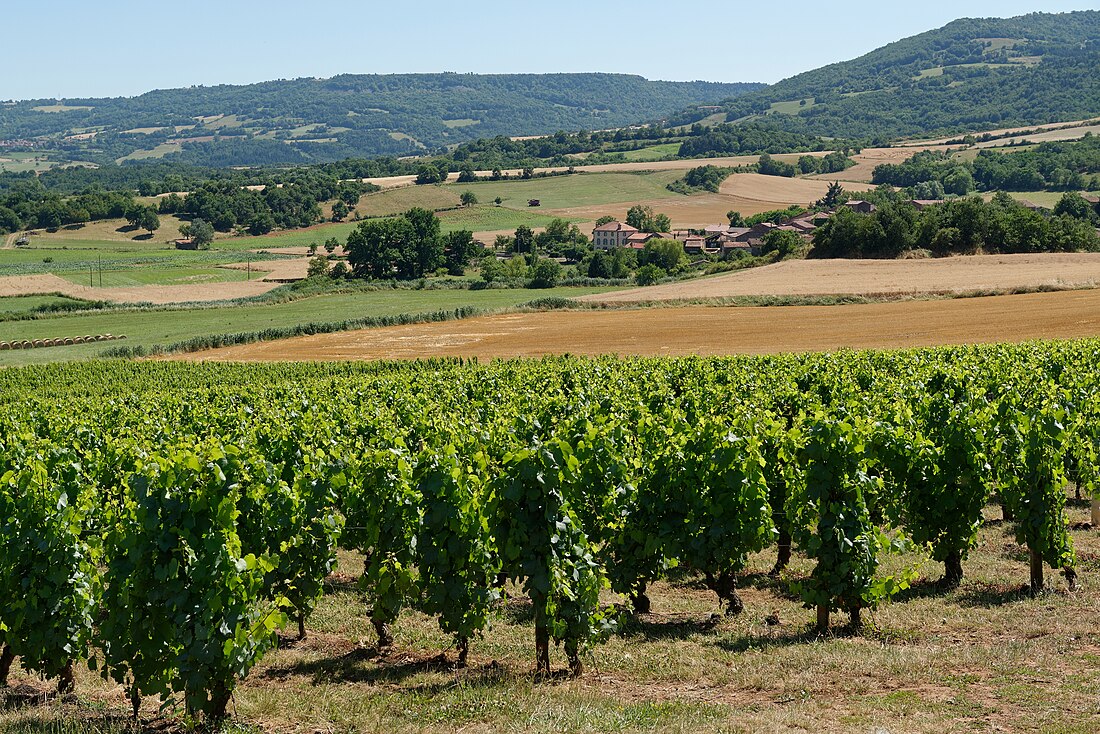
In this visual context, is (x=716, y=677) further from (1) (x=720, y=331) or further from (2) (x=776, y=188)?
(2) (x=776, y=188)

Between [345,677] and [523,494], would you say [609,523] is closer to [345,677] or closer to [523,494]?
[523,494]

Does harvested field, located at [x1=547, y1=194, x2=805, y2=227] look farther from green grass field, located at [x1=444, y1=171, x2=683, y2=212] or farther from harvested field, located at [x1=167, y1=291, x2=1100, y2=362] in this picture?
harvested field, located at [x1=167, y1=291, x2=1100, y2=362]

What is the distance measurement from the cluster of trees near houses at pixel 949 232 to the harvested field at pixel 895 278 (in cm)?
371

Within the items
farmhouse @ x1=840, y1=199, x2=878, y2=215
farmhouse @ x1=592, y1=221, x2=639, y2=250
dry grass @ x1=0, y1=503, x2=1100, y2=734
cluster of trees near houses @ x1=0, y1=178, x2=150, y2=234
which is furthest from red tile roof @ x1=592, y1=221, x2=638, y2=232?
dry grass @ x1=0, y1=503, x2=1100, y2=734

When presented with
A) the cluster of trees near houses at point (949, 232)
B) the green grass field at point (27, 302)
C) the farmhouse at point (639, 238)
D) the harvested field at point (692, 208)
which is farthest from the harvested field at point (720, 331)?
the harvested field at point (692, 208)

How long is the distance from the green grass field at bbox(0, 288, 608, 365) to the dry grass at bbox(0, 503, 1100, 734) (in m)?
55.4

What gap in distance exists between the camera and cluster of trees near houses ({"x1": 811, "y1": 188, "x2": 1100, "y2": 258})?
83750mm

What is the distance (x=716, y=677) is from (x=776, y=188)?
18288cm

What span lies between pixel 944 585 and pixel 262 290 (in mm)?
94961

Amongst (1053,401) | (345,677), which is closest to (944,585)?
(1053,401)

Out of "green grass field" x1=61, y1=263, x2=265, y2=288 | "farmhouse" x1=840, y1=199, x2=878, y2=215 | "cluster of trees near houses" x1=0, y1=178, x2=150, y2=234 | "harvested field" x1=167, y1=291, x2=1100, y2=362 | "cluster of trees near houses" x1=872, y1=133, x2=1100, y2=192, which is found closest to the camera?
"harvested field" x1=167, y1=291, x2=1100, y2=362

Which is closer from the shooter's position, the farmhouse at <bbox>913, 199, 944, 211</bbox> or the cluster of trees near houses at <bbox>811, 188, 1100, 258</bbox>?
the cluster of trees near houses at <bbox>811, 188, 1100, 258</bbox>

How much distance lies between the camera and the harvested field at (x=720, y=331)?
52.9 m

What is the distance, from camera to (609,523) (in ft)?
49.2
